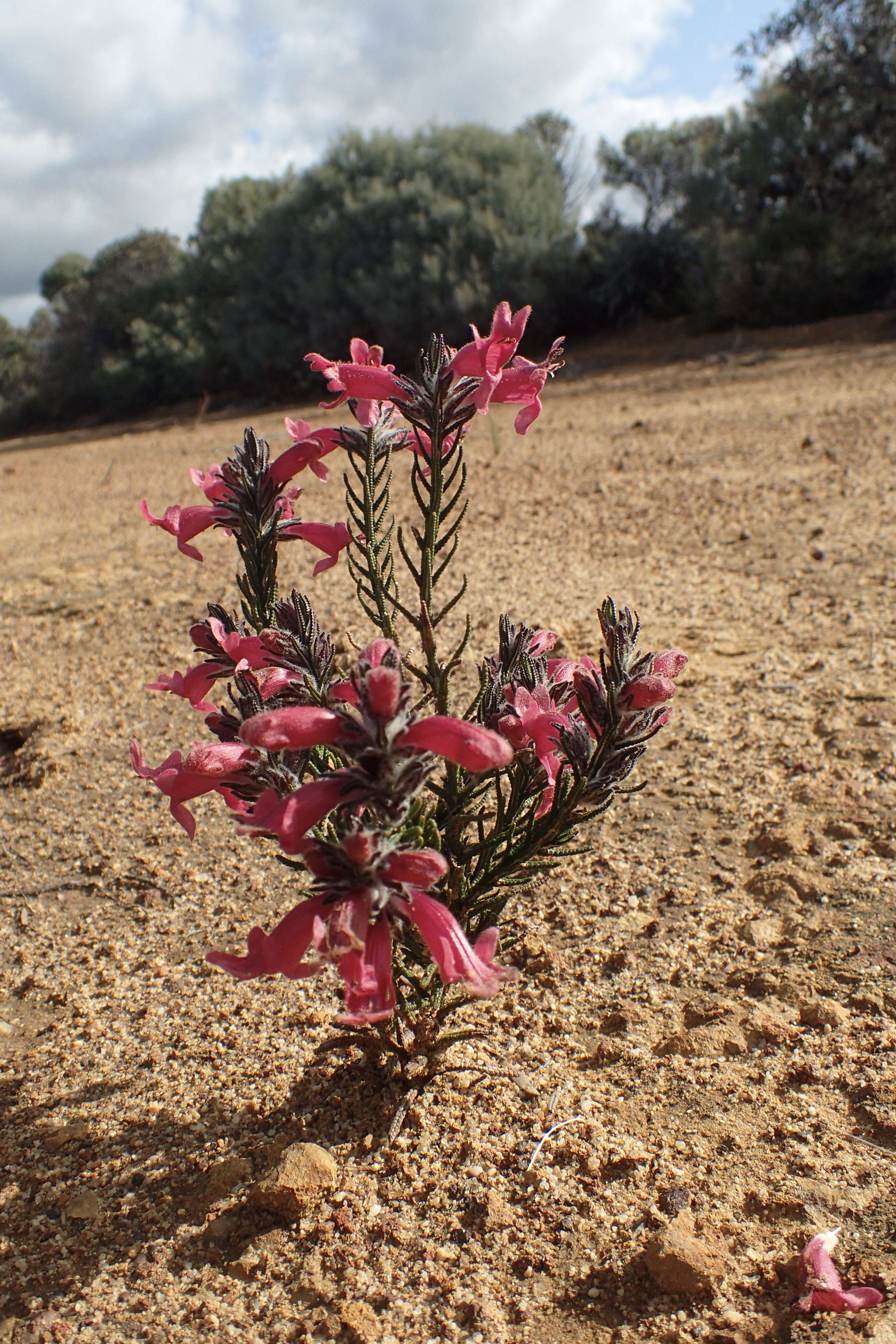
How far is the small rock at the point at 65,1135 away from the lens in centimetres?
184

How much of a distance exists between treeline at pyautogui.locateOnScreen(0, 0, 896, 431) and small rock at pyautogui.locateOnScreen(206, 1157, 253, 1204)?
561 inches

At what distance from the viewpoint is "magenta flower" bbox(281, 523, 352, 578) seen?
1740 millimetres

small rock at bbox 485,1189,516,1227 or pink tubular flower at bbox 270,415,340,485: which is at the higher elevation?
pink tubular flower at bbox 270,415,340,485

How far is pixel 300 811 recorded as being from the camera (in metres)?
1.14

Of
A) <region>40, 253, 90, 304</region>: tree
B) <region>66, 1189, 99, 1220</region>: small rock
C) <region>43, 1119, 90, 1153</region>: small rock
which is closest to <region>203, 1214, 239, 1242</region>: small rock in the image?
<region>66, 1189, 99, 1220</region>: small rock

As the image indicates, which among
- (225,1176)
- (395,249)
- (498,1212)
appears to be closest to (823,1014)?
(498,1212)

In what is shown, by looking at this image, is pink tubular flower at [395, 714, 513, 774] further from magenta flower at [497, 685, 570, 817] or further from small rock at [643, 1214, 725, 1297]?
small rock at [643, 1214, 725, 1297]

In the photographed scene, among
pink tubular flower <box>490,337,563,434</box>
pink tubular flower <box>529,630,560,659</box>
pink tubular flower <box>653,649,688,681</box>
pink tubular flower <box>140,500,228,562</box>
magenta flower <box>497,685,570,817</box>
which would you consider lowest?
magenta flower <box>497,685,570,817</box>

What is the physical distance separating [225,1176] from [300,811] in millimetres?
1008

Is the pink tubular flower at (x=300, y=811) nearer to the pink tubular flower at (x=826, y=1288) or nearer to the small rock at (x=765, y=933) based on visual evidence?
the pink tubular flower at (x=826, y=1288)

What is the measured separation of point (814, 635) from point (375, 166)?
1590 cm

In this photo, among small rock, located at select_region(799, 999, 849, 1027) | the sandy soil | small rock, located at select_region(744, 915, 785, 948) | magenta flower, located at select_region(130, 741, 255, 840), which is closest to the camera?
magenta flower, located at select_region(130, 741, 255, 840)

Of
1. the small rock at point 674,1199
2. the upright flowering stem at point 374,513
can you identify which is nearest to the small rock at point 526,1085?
the small rock at point 674,1199

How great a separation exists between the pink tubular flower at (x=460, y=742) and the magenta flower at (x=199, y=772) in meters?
0.37
